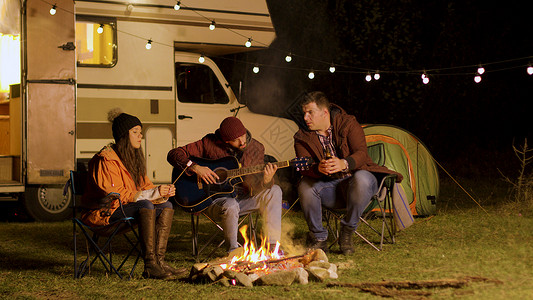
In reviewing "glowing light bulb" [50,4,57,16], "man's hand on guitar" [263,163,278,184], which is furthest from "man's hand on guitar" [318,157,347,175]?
"glowing light bulb" [50,4,57,16]

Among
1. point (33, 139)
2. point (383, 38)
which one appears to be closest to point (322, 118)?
point (33, 139)

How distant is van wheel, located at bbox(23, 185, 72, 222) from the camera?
7258 mm

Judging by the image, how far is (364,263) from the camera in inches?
181

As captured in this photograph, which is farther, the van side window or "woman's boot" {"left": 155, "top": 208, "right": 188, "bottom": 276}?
the van side window

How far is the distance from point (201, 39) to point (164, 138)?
1283 millimetres

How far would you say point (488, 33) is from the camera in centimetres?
1466

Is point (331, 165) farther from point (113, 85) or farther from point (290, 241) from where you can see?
point (113, 85)

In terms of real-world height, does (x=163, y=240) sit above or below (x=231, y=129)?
below

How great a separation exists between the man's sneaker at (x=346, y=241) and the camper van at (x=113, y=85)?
236cm

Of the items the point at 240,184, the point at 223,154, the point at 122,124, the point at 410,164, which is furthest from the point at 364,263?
the point at 410,164

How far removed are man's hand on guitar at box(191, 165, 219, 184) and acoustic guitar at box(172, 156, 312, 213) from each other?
2.6 inches

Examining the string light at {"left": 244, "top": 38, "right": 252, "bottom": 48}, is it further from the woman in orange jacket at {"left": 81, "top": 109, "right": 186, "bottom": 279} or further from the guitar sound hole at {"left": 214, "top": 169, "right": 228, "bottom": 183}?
the woman in orange jacket at {"left": 81, "top": 109, "right": 186, "bottom": 279}

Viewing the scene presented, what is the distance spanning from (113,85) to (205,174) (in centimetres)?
317

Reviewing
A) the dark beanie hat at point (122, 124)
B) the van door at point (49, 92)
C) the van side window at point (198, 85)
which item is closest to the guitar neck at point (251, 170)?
the dark beanie hat at point (122, 124)
